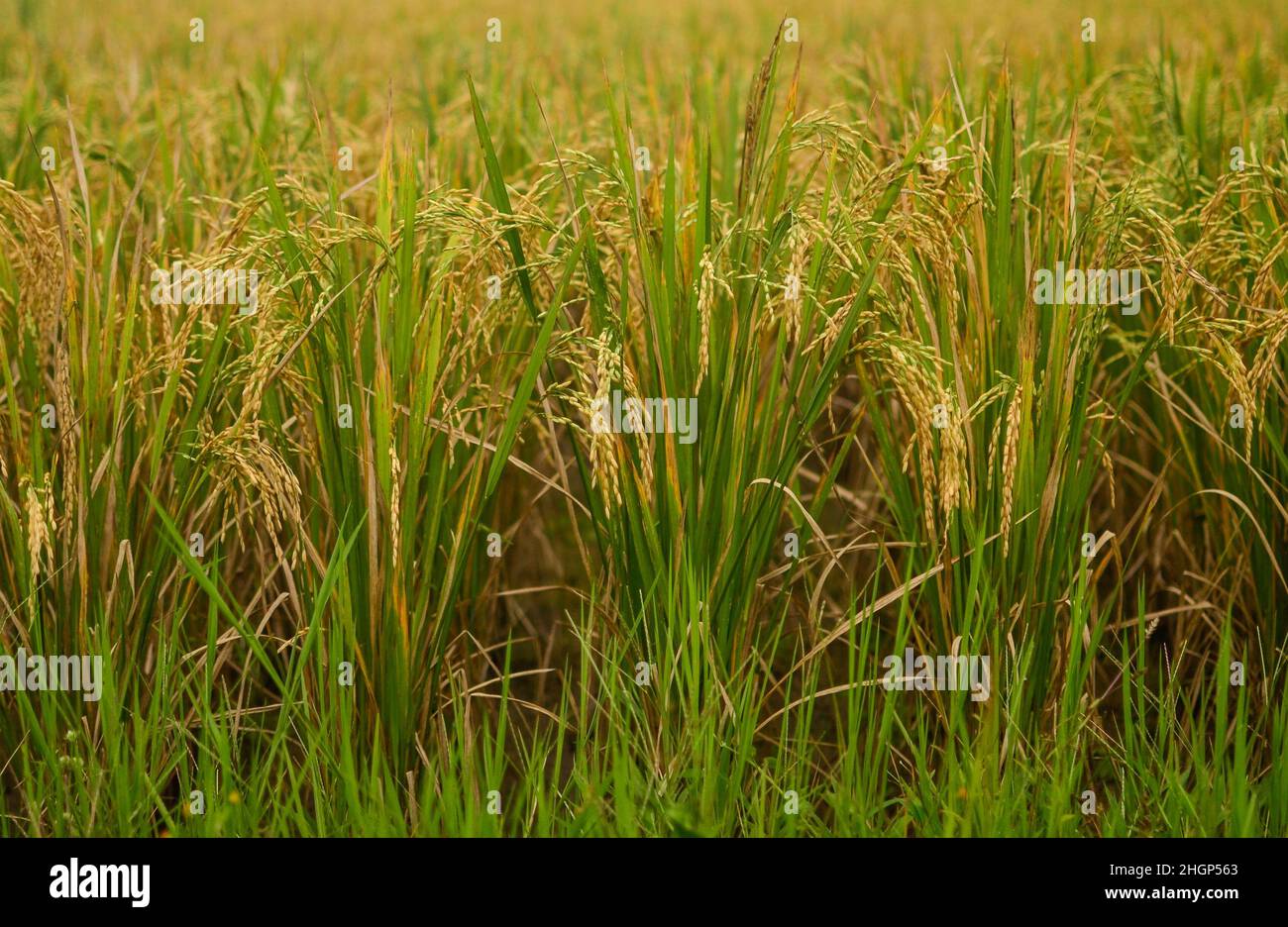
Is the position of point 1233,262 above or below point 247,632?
above

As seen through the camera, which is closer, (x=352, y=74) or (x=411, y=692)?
(x=411, y=692)

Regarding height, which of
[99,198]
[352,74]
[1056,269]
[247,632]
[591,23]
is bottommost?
[247,632]

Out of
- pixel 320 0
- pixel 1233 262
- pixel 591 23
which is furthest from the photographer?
pixel 320 0

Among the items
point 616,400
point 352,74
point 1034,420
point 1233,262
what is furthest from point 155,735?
point 352,74

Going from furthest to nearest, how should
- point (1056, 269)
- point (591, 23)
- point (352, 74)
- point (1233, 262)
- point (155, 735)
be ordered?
point (591, 23) < point (352, 74) < point (1233, 262) < point (1056, 269) < point (155, 735)

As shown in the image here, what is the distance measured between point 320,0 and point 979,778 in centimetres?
1170

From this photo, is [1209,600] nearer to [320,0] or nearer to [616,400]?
[616,400]

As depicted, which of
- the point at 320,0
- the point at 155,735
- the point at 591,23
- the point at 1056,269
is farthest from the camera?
the point at 320,0

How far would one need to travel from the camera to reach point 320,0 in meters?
12.0

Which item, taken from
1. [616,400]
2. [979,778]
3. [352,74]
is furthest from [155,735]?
[352,74]
